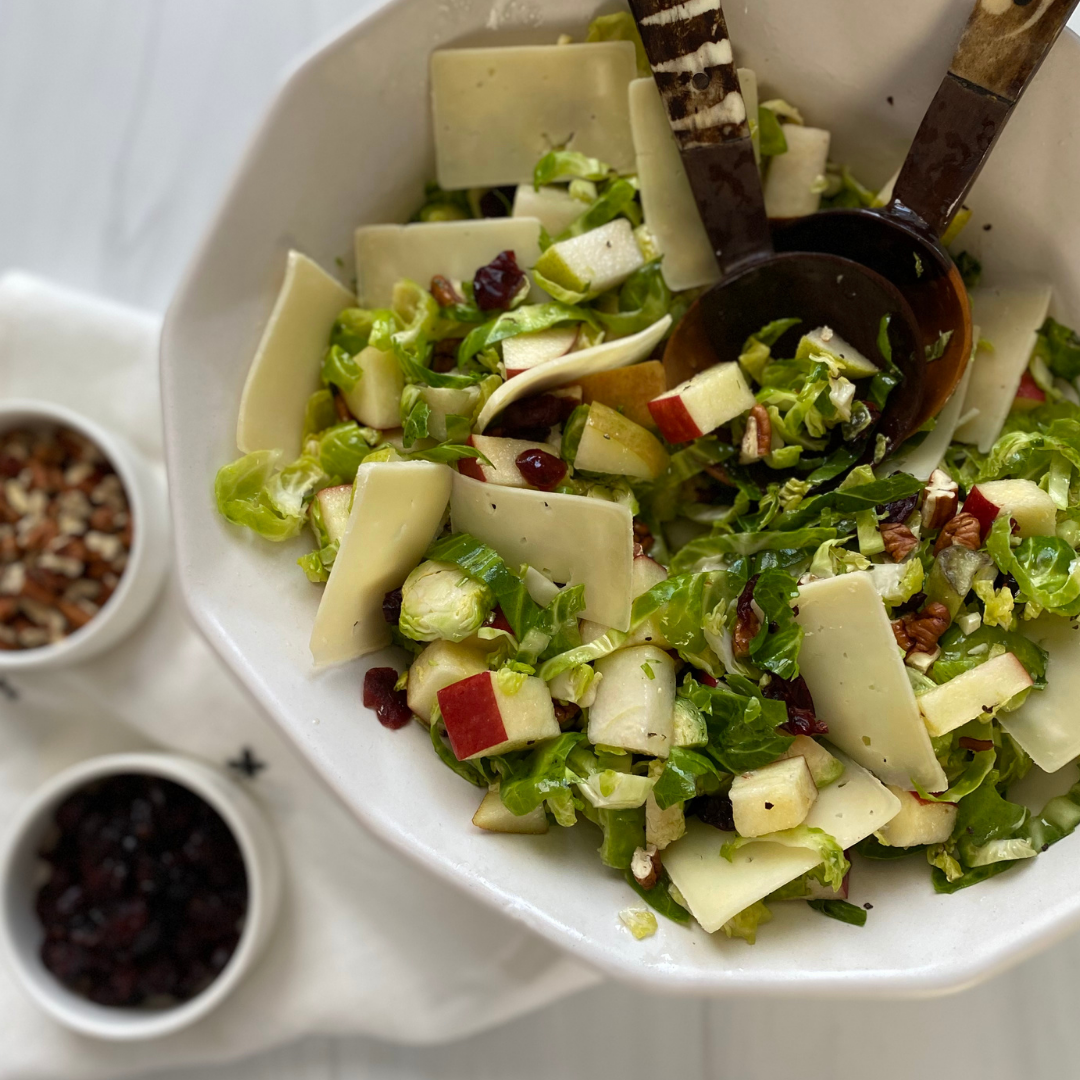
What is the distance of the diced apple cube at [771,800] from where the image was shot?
130cm

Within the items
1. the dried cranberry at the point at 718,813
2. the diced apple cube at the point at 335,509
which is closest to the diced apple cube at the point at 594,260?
the diced apple cube at the point at 335,509

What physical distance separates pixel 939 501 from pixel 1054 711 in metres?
0.32

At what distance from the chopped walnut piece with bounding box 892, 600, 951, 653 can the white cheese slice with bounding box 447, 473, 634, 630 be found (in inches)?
14.7

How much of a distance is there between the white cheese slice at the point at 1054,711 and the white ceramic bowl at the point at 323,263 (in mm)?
118

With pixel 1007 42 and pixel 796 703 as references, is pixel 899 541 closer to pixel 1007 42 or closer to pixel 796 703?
pixel 796 703

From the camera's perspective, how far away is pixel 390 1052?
2.04m

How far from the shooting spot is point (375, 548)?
4.48ft

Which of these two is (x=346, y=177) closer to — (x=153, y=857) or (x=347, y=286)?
(x=347, y=286)

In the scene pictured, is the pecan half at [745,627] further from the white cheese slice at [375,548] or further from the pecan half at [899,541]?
the white cheese slice at [375,548]

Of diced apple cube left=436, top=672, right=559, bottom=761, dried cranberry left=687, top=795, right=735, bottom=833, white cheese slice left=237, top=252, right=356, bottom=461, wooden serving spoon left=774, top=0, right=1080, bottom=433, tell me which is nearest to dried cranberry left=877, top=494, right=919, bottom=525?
wooden serving spoon left=774, top=0, right=1080, bottom=433

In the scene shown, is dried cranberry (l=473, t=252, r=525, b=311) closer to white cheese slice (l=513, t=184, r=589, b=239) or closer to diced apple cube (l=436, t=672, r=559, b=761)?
white cheese slice (l=513, t=184, r=589, b=239)

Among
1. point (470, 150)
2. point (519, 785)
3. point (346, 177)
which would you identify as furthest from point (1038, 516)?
point (346, 177)

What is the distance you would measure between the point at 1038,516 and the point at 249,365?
1121 mm

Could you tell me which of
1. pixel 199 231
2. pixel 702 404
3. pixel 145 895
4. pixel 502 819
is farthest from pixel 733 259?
pixel 145 895
